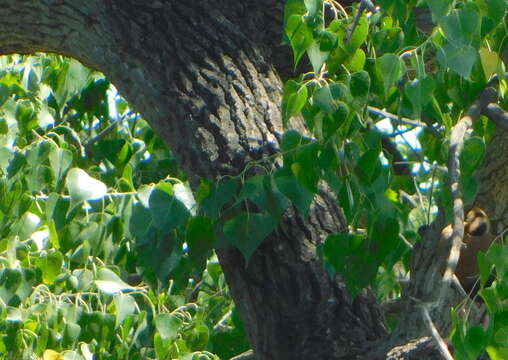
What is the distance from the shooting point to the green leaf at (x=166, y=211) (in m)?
1.79

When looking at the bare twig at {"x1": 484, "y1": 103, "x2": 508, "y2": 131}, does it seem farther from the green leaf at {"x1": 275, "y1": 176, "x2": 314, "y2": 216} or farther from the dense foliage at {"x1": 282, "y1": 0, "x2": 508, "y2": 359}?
the green leaf at {"x1": 275, "y1": 176, "x2": 314, "y2": 216}

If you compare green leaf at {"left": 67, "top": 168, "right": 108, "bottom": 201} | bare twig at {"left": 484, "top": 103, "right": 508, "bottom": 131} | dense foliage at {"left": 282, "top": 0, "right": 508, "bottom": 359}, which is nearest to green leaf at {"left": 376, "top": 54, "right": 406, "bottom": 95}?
dense foliage at {"left": 282, "top": 0, "right": 508, "bottom": 359}

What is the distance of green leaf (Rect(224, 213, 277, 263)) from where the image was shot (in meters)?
1.74

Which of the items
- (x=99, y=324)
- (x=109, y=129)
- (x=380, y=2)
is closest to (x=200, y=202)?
(x=380, y=2)

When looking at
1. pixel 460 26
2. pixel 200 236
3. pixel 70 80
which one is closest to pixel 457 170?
pixel 460 26

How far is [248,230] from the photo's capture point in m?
1.75

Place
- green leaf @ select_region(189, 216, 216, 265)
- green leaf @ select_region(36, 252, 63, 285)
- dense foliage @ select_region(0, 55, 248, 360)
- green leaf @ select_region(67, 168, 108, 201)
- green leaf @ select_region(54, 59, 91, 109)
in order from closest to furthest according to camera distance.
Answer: green leaf @ select_region(189, 216, 216, 265)
dense foliage @ select_region(0, 55, 248, 360)
green leaf @ select_region(67, 168, 108, 201)
green leaf @ select_region(36, 252, 63, 285)
green leaf @ select_region(54, 59, 91, 109)

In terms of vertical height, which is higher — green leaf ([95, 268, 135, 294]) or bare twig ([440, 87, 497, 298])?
green leaf ([95, 268, 135, 294])

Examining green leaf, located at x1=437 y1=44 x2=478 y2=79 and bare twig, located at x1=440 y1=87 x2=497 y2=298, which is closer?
green leaf, located at x1=437 y1=44 x2=478 y2=79

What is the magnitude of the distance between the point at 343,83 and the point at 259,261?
54 cm

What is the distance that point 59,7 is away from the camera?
2.28m

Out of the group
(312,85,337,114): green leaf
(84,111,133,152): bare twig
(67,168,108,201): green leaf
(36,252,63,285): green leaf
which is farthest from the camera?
(84,111,133,152): bare twig

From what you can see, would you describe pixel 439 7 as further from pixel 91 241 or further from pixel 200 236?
→ pixel 91 241

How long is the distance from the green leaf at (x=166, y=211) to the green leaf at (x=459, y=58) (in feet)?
1.72
